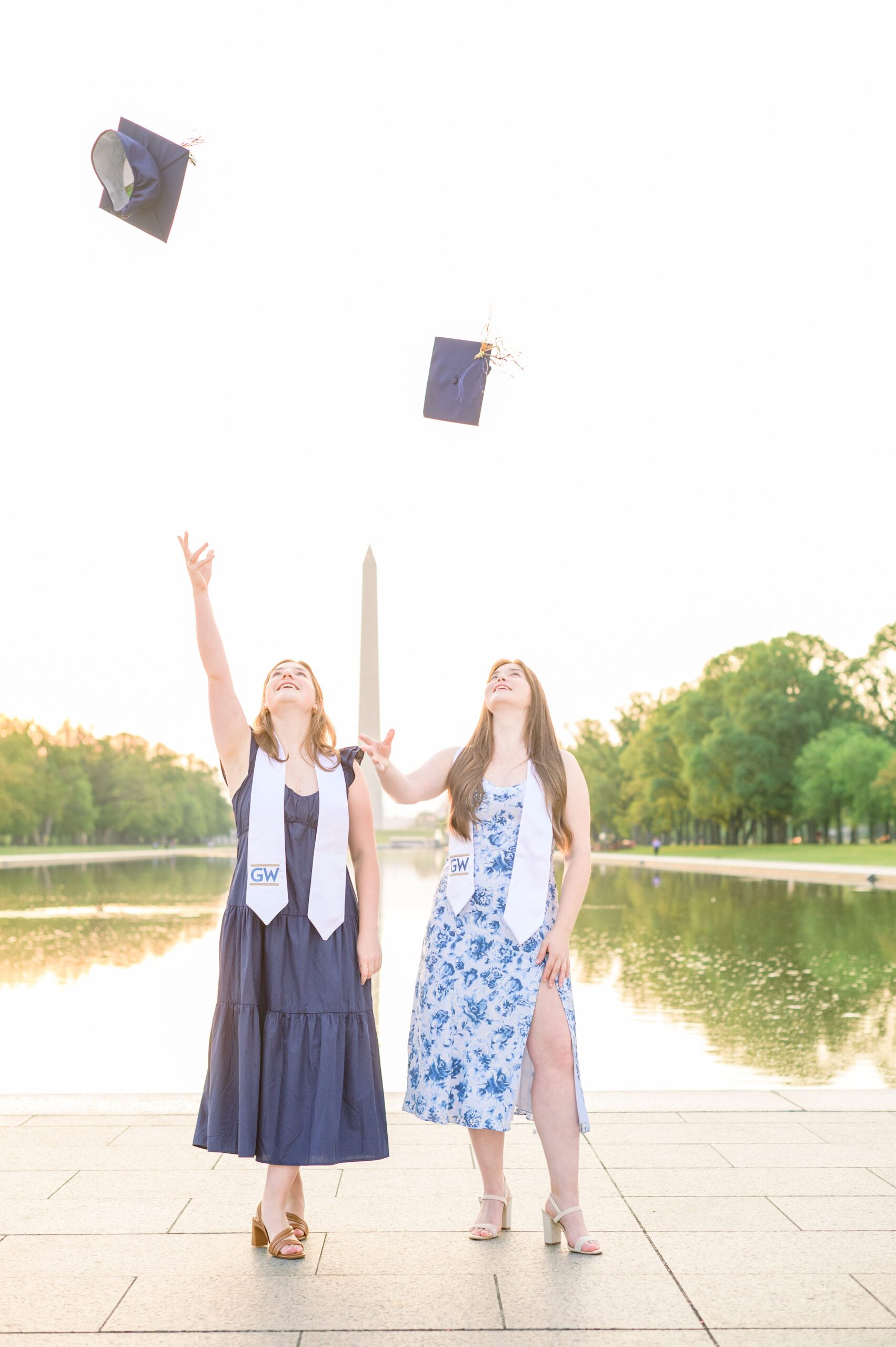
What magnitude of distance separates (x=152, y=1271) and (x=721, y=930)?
15067 millimetres

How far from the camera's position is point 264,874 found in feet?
12.8

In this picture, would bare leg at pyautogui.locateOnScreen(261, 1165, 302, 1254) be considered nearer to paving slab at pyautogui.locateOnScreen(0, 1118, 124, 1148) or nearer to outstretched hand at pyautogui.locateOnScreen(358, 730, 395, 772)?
outstretched hand at pyautogui.locateOnScreen(358, 730, 395, 772)

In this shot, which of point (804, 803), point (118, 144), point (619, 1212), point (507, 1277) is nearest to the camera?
point (507, 1277)

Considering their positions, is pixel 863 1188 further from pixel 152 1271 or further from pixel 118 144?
pixel 118 144

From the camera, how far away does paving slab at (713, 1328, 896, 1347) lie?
3.09 metres

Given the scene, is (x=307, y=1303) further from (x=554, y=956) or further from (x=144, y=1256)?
(x=554, y=956)

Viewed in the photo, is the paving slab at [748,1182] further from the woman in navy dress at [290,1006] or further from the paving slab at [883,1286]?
the woman in navy dress at [290,1006]

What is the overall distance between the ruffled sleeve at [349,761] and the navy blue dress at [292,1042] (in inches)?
7.8

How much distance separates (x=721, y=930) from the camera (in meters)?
17.8

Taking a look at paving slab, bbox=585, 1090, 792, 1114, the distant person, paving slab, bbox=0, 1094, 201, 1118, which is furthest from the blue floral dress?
paving slab, bbox=0, 1094, 201, 1118

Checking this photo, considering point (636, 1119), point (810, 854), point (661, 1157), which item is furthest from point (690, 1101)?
point (810, 854)

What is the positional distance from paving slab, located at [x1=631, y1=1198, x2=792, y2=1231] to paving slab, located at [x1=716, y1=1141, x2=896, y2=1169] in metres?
0.47

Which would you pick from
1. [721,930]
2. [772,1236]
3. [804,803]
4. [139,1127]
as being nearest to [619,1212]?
[772,1236]

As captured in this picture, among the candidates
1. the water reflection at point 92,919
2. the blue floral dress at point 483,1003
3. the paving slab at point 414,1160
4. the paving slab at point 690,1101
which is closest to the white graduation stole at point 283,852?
the blue floral dress at point 483,1003
